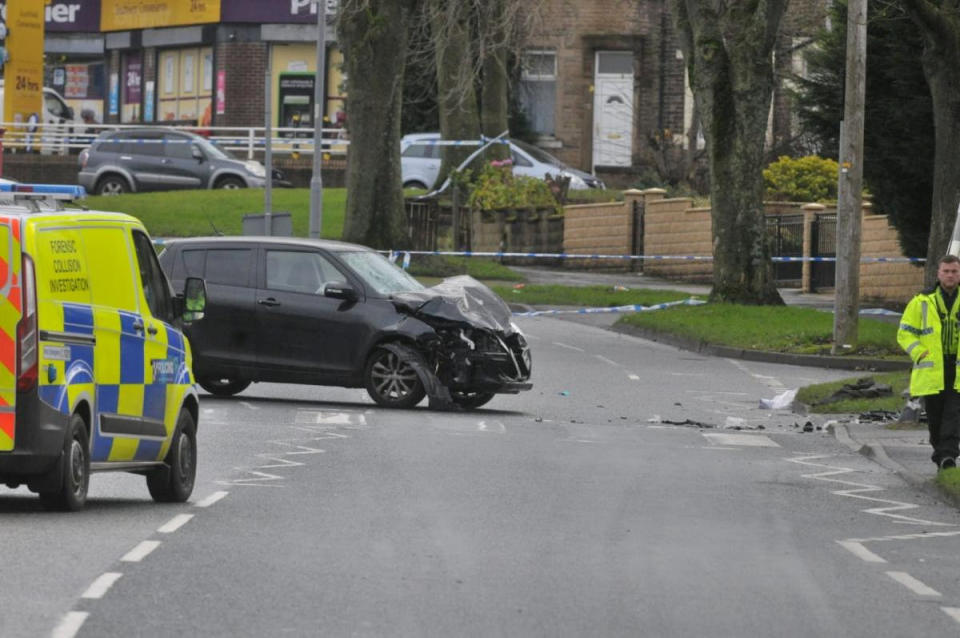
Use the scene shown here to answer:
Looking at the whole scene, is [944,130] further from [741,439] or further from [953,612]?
[953,612]

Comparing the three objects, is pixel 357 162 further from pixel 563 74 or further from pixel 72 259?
pixel 72 259

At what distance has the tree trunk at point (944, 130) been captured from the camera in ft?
93.4

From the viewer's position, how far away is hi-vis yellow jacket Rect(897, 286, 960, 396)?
1617cm

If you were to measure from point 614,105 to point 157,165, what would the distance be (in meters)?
13.0

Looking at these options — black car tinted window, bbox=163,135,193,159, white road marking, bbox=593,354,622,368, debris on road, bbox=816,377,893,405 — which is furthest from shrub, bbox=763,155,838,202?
debris on road, bbox=816,377,893,405

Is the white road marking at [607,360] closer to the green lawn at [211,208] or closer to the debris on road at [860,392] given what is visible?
the debris on road at [860,392]

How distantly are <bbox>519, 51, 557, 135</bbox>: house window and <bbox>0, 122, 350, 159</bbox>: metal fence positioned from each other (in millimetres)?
5330

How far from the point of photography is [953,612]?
9789 mm

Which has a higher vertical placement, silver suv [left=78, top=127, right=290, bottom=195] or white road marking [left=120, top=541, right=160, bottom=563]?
silver suv [left=78, top=127, right=290, bottom=195]

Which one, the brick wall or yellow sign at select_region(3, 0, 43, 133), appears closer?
yellow sign at select_region(3, 0, 43, 133)

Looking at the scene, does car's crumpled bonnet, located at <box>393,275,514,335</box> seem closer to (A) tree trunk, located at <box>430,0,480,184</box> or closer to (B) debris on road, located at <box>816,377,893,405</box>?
(B) debris on road, located at <box>816,377,893,405</box>

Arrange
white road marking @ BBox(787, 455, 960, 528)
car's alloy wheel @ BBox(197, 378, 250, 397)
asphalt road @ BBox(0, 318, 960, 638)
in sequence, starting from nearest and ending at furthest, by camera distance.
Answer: asphalt road @ BBox(0, 318, 960, 638), white road marking @ BBox(787, 455, 960, 528), car's alloy wheel @ BBox(197, 378, 250, 397)

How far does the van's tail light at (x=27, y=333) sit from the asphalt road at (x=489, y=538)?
0.85m

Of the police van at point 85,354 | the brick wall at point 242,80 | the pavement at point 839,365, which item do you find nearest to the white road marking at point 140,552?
the police van at point 85,354
